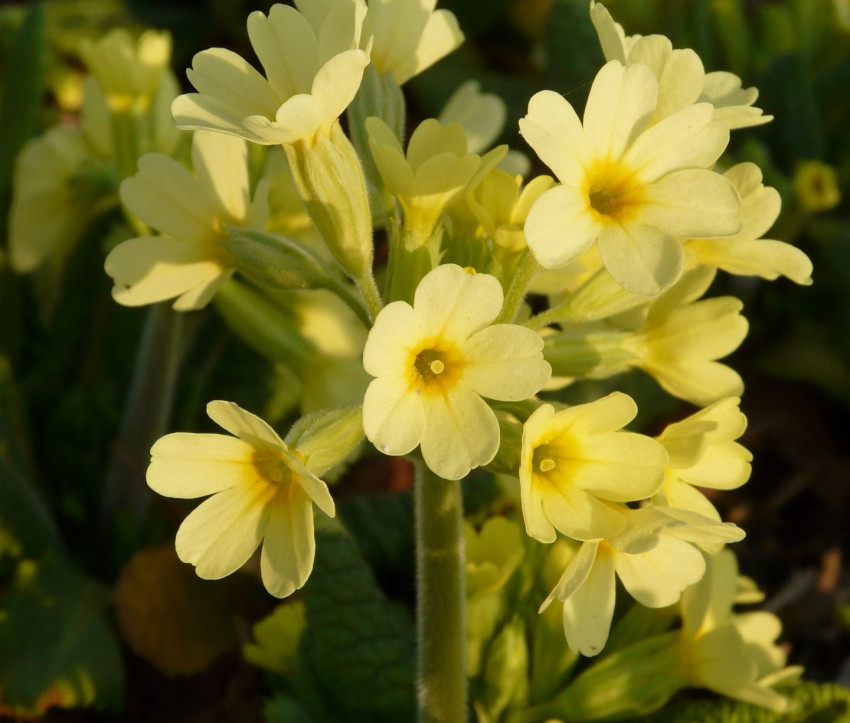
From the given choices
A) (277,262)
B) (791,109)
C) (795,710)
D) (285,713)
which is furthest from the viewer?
(791,109)

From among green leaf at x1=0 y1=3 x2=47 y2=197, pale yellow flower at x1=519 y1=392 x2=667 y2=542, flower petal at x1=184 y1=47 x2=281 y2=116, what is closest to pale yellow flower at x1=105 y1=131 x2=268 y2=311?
flower petal at x1=184 y1=47 x2=281 y2=116

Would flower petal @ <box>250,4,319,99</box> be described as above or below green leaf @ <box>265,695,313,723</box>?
above

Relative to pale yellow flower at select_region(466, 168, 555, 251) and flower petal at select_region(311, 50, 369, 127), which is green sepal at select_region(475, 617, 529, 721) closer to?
pale yellow flower at select_region(466, 168, 555, 251)

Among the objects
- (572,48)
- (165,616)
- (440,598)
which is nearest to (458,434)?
(440,598)

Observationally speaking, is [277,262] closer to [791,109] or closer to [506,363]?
[506,363]

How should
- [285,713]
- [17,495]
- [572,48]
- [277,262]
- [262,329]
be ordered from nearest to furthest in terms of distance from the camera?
[277,262] → [285,713] → [262,329] → [17,495] → [572,48]

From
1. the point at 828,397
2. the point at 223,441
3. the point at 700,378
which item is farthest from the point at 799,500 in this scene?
the point at 223,441

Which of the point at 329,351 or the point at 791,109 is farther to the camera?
the point at 791,109
